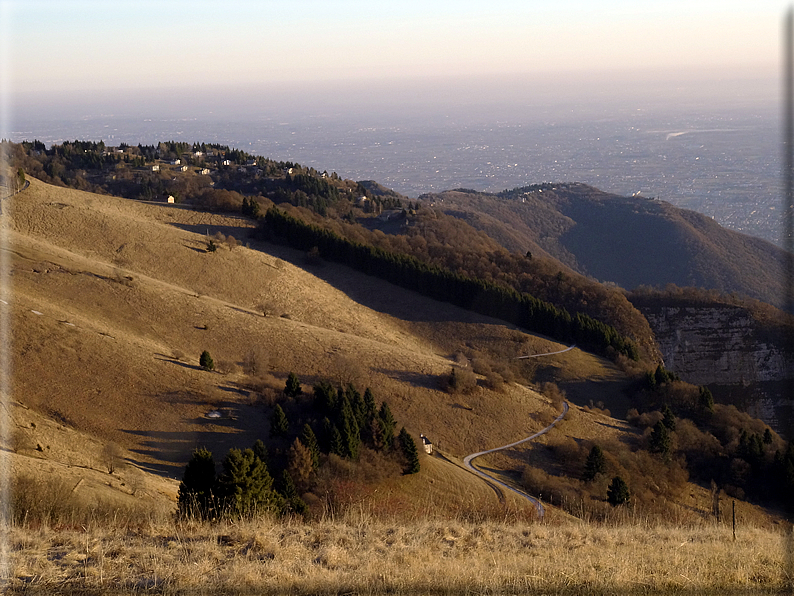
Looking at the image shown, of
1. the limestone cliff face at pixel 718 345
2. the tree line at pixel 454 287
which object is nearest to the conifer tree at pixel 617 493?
the tree line at pixel 454 287

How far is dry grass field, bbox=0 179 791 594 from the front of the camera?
6.74 m

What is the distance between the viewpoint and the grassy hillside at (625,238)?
9231 cm

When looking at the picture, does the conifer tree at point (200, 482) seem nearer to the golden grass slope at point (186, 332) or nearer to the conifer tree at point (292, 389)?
the golden grass slope at point (186, 332)

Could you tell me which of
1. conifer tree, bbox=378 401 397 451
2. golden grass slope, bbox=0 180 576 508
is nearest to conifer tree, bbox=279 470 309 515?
golden grass slope, bbox=0 180 576 508

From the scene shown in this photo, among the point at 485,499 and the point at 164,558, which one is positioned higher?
the point at 164,558

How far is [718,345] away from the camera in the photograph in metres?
51.9

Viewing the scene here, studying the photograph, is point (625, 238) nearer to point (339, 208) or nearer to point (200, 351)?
point (339, 208)

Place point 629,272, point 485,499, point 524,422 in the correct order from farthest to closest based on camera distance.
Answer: point 629,272
point 524,422
point 485,499

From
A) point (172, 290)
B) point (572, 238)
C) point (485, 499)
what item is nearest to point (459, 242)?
point (172, 290)

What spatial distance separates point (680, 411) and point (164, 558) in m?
34.4

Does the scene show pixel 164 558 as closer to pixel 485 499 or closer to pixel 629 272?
pixel 485 499

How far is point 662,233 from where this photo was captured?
10569cm

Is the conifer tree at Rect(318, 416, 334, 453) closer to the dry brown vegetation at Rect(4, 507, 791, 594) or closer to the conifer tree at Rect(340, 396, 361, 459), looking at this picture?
the conifer tree at Rect(340, 396, 361, 459)

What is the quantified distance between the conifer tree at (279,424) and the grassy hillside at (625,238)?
7405cm
